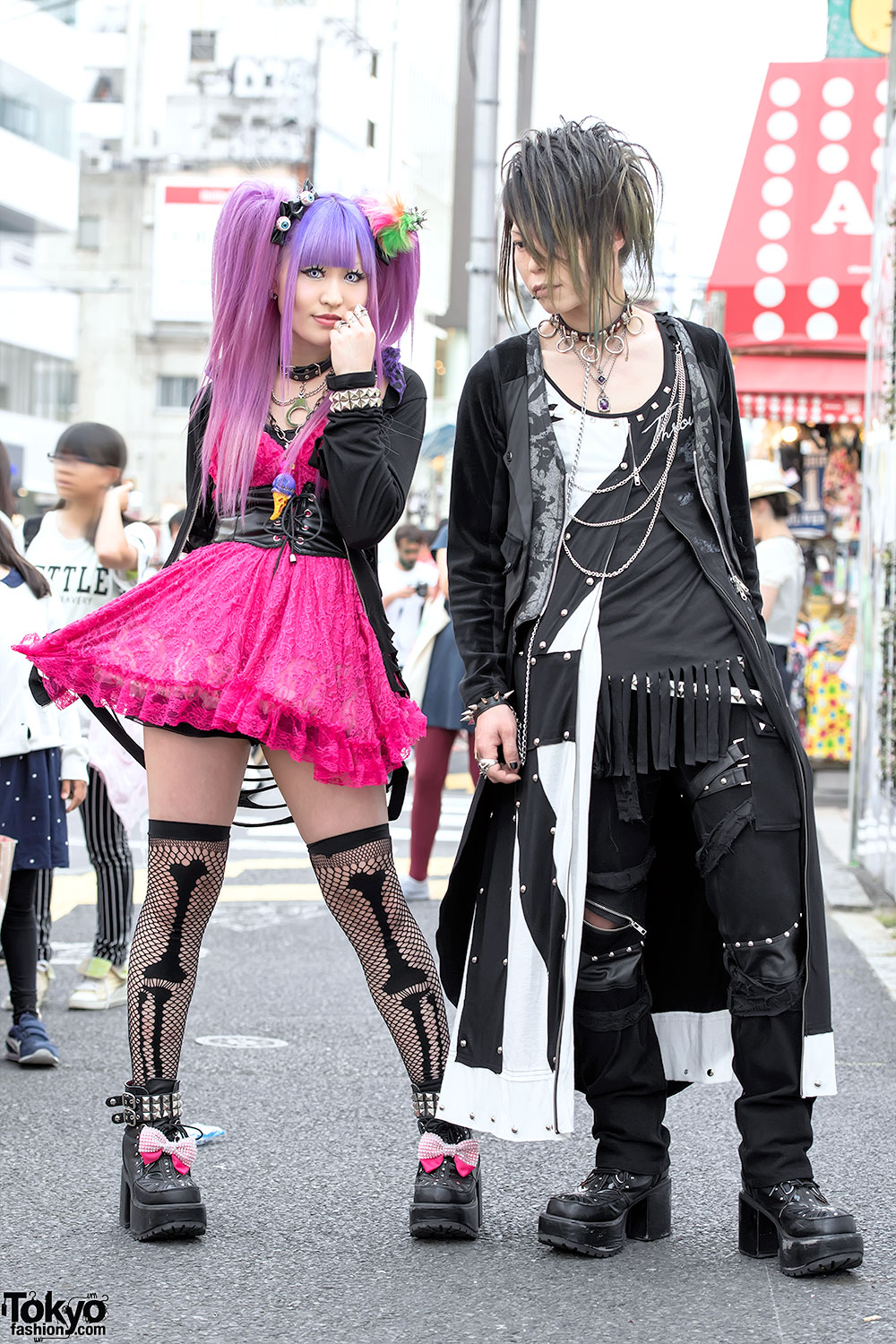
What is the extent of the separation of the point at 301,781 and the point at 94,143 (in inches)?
2905

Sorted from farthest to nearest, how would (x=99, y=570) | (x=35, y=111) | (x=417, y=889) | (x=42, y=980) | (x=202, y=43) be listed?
(x=202, y=43) → (x=35, y=111) → (x=417, y=889) → (x=99, y=570) → (x=42, y=980)

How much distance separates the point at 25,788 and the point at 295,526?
195 cm

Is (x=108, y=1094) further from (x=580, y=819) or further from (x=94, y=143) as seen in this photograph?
(x=94, y=143)

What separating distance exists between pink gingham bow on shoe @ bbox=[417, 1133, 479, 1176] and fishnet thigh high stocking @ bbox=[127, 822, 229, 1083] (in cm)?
50

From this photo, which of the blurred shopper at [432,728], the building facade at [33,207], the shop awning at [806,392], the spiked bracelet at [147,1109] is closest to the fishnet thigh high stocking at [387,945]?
the spiked bracelet at [147,1109]

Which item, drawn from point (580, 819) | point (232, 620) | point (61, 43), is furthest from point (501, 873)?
point (61, 43)

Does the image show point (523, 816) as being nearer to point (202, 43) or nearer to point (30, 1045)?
point (30, 1045)

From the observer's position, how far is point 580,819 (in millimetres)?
2906

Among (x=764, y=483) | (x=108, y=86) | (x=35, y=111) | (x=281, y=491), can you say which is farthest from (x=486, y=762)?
(x=108, y=86)

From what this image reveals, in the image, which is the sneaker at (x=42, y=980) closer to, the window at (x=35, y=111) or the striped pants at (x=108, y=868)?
the striped pants at (x=108, y=868)

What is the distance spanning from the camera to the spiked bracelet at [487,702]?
9.82ft

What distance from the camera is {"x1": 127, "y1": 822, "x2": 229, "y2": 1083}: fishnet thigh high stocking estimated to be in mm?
3135

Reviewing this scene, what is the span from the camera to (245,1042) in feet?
16.0

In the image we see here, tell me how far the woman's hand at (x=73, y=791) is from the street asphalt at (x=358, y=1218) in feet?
2.24
